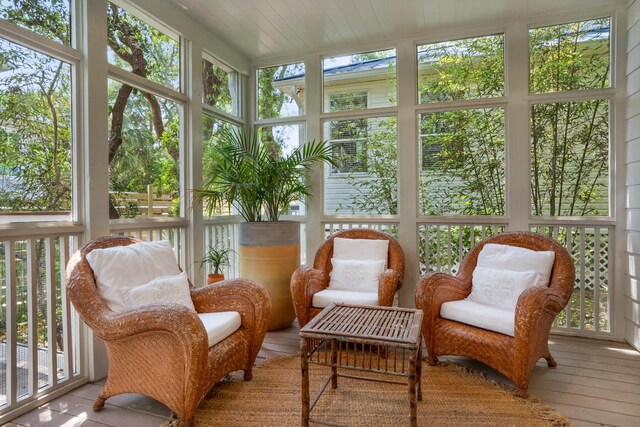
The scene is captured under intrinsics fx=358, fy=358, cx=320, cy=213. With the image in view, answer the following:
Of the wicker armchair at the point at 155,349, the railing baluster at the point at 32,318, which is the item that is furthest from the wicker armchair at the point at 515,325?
the railing baluster at the point at 32,318

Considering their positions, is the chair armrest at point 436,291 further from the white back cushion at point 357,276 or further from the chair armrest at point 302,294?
the chair armrest at point 302,294

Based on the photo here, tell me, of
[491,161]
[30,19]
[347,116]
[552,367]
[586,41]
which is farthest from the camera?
[347,116]

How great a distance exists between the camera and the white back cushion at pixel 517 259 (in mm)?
2748

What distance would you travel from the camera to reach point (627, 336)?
322 centimetres

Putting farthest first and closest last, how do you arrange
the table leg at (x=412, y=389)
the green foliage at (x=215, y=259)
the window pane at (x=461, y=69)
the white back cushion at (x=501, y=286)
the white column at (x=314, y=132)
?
the white column at (x=314, y=132), the window pane at (x=461, y=69), the green foliage at (x=215, y=259), the white back cushion at (x=501, y=286), the table leg at (x=412, y=389)

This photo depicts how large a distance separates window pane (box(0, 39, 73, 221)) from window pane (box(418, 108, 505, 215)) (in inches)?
126

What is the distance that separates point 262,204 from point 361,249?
1133mm

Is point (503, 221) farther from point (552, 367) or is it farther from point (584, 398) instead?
point (584, 398)

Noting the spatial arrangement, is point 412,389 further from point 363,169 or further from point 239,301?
point 363,169

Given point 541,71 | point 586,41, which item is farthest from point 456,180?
point 586,41

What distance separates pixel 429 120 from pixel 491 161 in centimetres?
77

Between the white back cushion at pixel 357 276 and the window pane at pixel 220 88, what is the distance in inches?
90.0

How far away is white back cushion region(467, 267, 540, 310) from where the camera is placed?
2648mm

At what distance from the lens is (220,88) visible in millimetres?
4113
